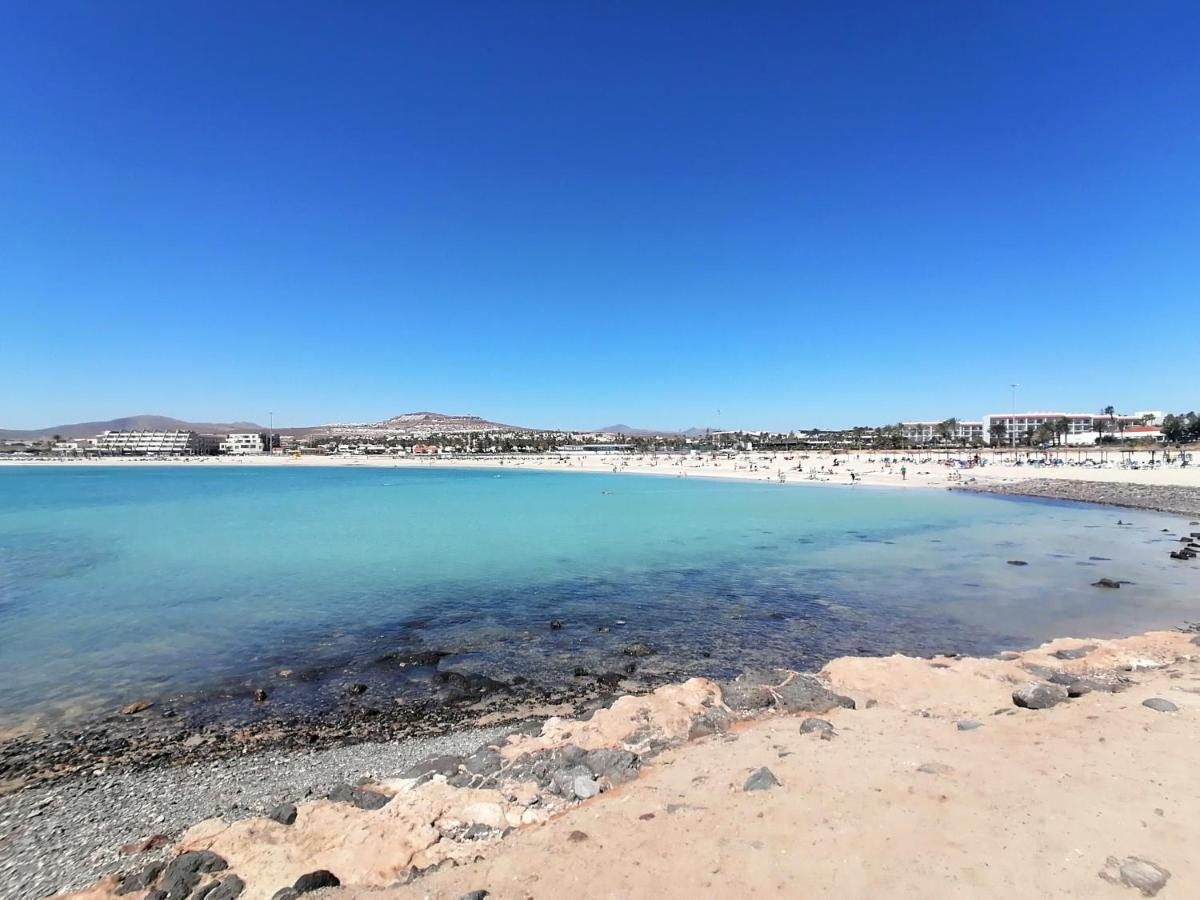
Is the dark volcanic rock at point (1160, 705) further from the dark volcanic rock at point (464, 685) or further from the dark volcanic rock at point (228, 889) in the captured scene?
the dark volcanic rock at point (228, 889)

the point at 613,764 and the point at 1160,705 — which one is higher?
the point at 1160,705

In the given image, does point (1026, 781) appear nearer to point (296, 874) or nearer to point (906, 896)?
point (906, 896)

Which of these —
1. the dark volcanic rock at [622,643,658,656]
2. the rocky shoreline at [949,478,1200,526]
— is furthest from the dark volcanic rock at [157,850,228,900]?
the rocky shoreline at [949,478,1200,526]

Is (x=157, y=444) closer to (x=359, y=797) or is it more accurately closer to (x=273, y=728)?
(x=273, y=728)

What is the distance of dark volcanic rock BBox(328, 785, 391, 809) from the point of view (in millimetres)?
4707

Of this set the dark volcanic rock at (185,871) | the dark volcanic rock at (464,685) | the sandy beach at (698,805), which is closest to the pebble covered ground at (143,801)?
the sandy beach at (698,805)

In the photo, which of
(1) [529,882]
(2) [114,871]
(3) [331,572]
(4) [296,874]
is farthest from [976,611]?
(3) [331,572]

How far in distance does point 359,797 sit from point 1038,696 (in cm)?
655

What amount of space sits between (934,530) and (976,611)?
13.0 metres

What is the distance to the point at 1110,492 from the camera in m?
33.5

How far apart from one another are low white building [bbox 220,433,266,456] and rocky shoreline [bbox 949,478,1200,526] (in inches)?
6233

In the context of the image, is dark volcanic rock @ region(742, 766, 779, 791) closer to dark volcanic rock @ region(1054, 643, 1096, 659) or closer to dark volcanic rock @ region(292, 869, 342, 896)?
dark volcanic rock @ region(292, 869, 342, 896)

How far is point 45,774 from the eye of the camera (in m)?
5.79

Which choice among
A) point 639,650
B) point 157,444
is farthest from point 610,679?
point 157,444
